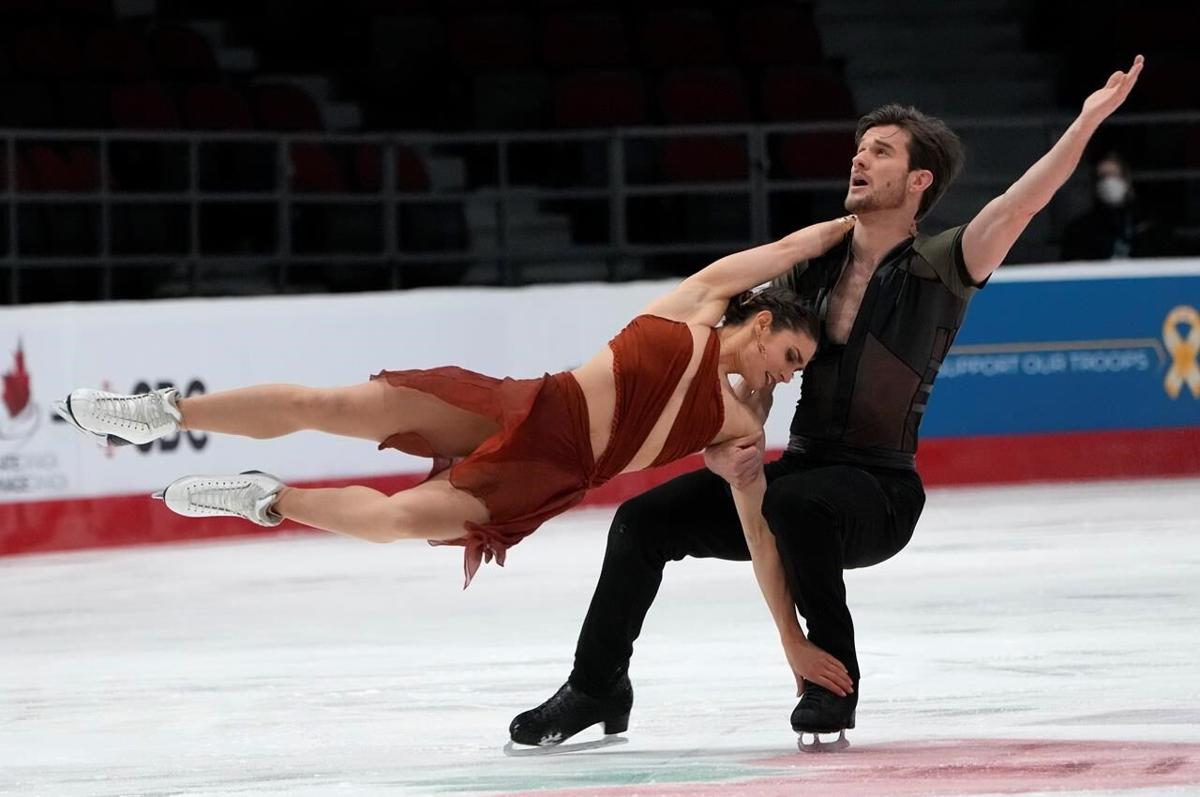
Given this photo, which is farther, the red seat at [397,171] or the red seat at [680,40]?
the red seat at [680,40]

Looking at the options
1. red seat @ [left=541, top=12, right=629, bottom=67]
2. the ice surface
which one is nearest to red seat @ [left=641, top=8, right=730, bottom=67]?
red seat @ [left=541, top=12, right=629, bottom=67]

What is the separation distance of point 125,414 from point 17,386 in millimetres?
4553

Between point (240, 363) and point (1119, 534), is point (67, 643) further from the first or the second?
point (1119, 534)

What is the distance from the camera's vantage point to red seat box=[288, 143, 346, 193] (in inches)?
466

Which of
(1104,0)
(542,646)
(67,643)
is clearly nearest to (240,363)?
(67,643)

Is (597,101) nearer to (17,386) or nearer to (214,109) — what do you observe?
(214,109)

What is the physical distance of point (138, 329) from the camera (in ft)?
32.2

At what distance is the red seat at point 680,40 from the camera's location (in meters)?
13.9

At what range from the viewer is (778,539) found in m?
4.87

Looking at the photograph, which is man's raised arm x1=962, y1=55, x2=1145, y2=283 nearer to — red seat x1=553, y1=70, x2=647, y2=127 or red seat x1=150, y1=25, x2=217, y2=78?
red seat x1=553, y1=70, x2=647, y2=127

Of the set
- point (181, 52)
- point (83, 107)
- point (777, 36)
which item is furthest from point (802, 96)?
point (83, 107)

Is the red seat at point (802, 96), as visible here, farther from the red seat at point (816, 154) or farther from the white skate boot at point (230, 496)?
the white skate boot at point (230, 496)

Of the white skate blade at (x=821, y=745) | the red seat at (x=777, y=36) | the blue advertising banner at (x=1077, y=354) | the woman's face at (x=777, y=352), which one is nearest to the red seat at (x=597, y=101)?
the red seat at (x=777, y=36)

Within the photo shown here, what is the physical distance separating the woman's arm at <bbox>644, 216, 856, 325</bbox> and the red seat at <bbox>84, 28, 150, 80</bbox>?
794 cm
